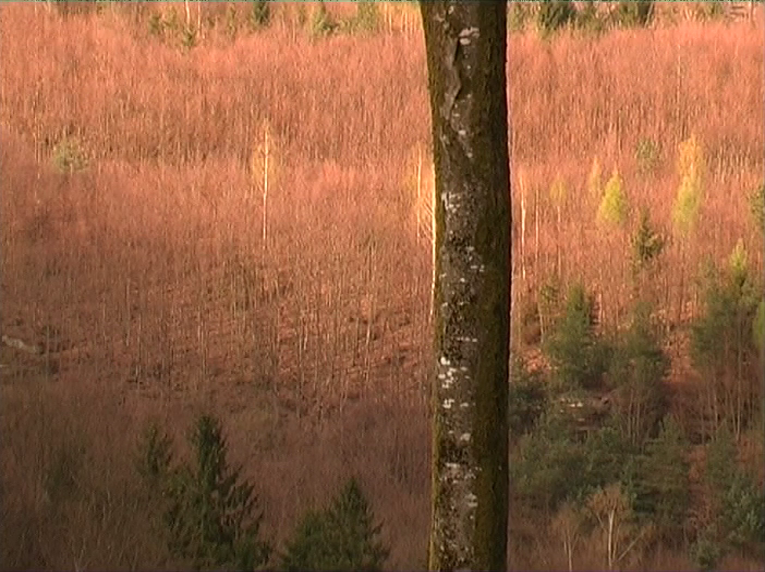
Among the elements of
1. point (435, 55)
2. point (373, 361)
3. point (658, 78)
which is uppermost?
point (435, 55)

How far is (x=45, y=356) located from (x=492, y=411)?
20.4 ft

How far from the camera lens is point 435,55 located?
415 cm

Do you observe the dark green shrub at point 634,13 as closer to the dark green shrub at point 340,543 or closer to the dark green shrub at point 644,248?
the dark green shrub at point 644,248

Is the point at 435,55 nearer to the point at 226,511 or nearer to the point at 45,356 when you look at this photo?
the point at 226,511

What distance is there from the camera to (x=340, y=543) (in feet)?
19.7

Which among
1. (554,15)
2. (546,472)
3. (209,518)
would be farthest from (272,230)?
(554,15)

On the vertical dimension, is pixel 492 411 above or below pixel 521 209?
above

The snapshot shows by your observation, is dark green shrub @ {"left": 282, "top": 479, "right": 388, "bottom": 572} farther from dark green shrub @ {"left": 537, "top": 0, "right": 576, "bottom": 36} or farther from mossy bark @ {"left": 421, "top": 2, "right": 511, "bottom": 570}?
dark green shrub @ {"left": 537, "top": 0, "right": 576, "bottom": 36}

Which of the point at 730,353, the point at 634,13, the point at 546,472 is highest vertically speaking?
the point at 634,13

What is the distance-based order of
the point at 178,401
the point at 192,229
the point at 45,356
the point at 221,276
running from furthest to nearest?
the point at 192,229 < the point at 221,276 < the point at 45,356 < the point at 178,401

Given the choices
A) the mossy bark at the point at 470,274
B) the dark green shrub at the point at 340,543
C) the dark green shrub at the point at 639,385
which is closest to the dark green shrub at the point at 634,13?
the dark green shrub at the point at 639,385

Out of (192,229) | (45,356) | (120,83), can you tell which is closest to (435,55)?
(45,356)

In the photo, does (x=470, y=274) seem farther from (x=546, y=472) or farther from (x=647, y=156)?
(x=647, y=156)

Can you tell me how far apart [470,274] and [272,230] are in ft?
25.6
